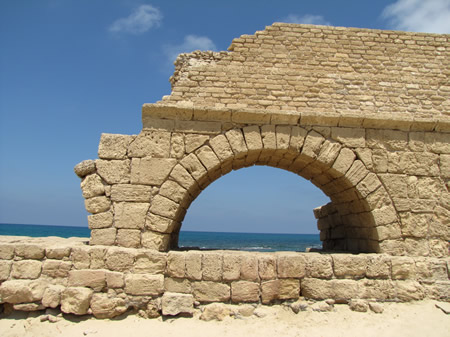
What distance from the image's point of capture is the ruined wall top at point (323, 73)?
5.25 metres

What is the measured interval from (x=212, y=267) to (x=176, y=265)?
0.49 m

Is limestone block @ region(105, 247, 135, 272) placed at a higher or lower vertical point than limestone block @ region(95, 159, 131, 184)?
lower

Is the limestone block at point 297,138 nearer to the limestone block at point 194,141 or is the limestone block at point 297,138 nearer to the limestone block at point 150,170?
the limestone block at point 194,141

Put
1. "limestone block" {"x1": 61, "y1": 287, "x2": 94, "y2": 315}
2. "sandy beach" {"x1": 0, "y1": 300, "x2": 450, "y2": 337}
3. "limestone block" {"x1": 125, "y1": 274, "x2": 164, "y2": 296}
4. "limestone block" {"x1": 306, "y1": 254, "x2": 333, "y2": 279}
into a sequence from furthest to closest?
"limestone block" {"x1": 306, "y1": 254, "x2": 333, "y2": 279} < "limestone block" {"x1": 125, "y1": 274, "x2": 164, "y2": 296} < "limestone block" {"x1": 61, "y1": 287, "x2": 94, "y2": 315} < "sandy beach" {"x1": 0, "y1": 300, "x2": 450, "y2": 337}

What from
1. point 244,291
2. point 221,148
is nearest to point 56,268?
point 244,291

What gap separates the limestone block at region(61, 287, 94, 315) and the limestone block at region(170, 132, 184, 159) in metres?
2.18

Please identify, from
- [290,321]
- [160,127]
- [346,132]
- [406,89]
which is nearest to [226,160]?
[160,127]

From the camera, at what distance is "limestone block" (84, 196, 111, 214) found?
186 inches

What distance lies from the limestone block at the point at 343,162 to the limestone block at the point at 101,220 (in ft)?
11.2

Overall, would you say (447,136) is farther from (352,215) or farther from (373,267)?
(373,267)

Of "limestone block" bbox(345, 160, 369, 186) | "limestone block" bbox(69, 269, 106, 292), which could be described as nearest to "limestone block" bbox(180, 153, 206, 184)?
"limestone block" bbox(69, 269, 106, 292)

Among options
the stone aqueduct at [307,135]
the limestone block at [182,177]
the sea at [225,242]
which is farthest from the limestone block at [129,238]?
the sea at [225,242]

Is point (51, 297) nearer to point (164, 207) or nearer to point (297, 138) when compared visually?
point (164, 207)

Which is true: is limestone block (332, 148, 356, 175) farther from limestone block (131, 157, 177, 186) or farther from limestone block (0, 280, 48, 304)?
limestone block (0, 280, 48, 304)
